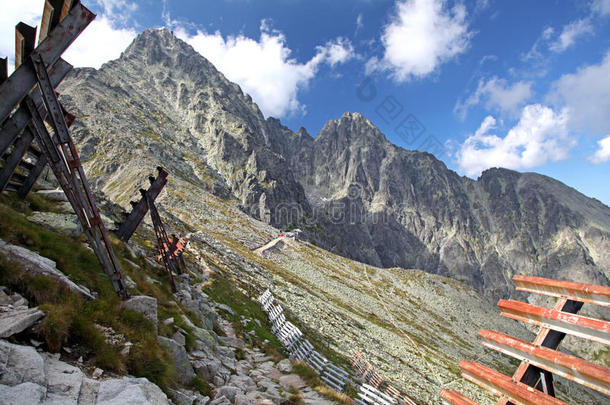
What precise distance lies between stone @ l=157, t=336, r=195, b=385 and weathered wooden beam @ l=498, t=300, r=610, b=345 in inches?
323

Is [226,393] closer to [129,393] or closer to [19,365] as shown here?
[129,393]

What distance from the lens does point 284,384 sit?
40.3 feet

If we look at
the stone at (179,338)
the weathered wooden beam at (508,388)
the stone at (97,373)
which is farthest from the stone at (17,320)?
the weathered wooden beam at (508,388)

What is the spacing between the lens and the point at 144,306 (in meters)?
9.07

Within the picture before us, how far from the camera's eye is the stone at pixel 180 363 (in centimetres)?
838

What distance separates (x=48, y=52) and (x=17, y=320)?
6.60 meters

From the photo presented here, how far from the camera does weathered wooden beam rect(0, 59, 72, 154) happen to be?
8.56 metres

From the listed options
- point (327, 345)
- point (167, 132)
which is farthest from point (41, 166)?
point (167, 132)

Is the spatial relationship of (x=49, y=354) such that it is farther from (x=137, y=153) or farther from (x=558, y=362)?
(x=137, y=153)

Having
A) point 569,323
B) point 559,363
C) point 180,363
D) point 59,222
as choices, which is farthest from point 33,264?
point 569,323

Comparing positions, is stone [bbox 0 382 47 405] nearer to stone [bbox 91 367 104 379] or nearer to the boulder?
stone [bbox 91 367 104 379]

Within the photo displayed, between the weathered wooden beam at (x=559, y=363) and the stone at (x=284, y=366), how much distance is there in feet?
34.5

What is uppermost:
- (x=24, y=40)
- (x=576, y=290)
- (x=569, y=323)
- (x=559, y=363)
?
(x=576, y=290)

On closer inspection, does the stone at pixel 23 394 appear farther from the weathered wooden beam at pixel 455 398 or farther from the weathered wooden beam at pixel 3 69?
the weathered wooden beam at pixel 3 69
